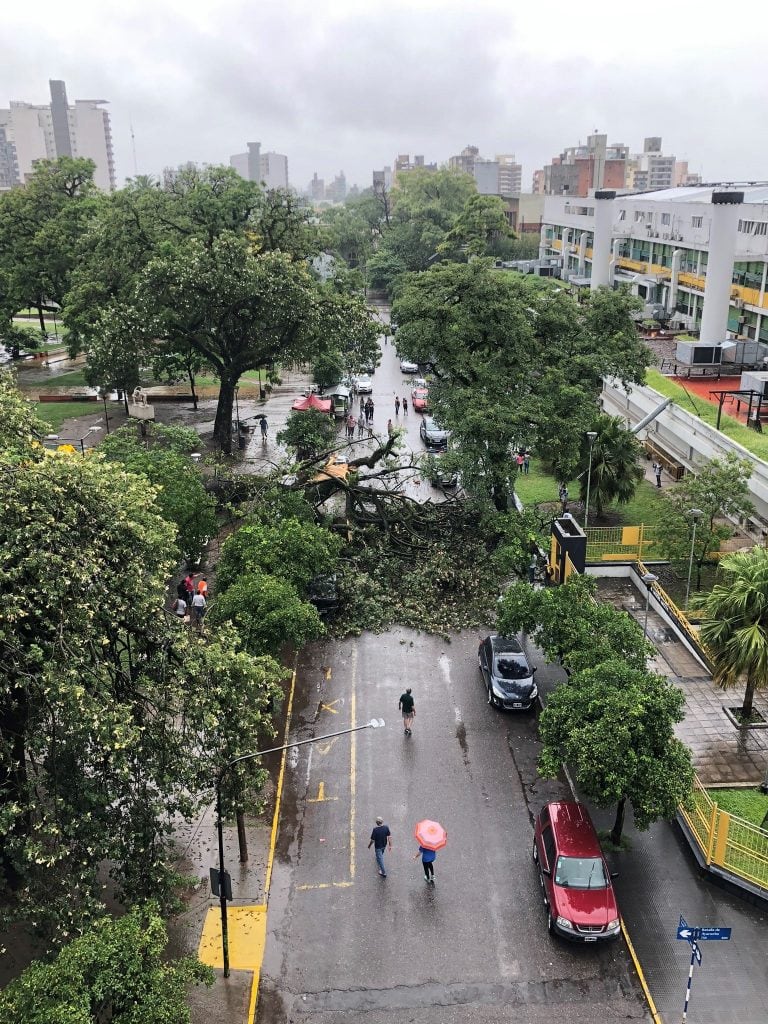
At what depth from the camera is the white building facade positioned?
4581 centimetres

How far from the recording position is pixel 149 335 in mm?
38031

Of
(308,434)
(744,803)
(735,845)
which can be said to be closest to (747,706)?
(744,803)

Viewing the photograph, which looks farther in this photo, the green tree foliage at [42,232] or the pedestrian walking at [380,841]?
the green tree foliage at [42,232]

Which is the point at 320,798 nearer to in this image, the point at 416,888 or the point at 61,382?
the point at 416,888

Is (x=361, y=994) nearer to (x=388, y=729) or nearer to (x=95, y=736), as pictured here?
(x=95, y=736)

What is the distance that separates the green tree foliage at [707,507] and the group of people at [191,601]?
562 inches

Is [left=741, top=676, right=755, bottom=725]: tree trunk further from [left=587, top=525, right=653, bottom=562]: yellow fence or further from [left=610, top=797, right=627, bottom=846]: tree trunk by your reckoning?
[left=587, top=525, right=653, bottom=562]: yellow fence

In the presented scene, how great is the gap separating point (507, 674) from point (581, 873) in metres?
7.10

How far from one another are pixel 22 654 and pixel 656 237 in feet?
202

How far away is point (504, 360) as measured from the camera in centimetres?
3019

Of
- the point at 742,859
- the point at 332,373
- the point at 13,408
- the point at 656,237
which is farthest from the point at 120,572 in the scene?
the point at 656,237

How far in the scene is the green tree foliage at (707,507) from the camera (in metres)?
26.3

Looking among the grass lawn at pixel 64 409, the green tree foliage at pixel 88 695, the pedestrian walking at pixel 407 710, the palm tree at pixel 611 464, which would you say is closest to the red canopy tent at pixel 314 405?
the grass lawn at pixel 64 409

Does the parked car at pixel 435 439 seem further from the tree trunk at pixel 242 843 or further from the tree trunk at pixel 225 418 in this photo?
the tree trunk at pixel 242 843
